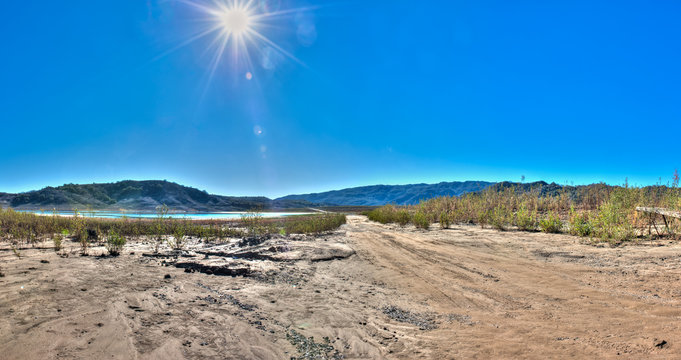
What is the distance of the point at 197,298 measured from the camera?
13.6 ft

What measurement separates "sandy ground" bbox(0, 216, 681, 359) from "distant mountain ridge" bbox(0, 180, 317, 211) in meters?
39.9

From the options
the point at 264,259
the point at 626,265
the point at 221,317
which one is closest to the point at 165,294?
the point at 221,317

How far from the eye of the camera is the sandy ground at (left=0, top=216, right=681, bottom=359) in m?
2.84

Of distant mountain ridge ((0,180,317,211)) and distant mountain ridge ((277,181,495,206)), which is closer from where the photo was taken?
distant mountain ridge ((0,180,317,211))

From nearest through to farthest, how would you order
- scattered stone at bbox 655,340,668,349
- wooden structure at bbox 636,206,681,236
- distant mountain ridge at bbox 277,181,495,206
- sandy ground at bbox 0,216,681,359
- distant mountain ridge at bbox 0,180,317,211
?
1. scattered stone at bbox 655,340,668,349
2. sandy ground at bbox 0,216,681,359
3. wooden structure at bbox 636,206,681,236
4. distant mountain ridge at bbox 0,180,317,211
5. distant mountain ridge at bbox 277,181,495,206

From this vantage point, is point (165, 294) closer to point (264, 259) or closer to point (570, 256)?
point (264, 259)

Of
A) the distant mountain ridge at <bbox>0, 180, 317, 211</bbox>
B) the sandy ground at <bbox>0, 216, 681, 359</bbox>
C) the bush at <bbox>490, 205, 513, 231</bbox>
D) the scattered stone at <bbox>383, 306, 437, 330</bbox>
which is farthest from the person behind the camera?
the distant mountain ridge at <bbox>0, 180, 317, 211</bbox>

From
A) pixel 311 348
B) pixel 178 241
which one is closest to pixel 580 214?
pixel 311 348

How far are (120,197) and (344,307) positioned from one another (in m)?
76.3

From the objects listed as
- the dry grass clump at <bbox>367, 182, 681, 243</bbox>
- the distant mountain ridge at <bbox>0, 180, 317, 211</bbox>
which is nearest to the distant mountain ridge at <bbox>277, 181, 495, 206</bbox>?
the distant mountain ridge at <bbox>0, 180, 317, 211</bbox>

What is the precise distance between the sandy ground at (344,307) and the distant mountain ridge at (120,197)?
39.9 m

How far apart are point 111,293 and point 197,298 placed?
1068 millimetres

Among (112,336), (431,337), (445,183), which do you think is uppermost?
(445,183)

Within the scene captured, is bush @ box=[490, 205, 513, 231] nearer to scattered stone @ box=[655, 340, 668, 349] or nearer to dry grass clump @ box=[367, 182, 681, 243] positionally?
dry grass clump @ box=[367, 182, 681, 243]
